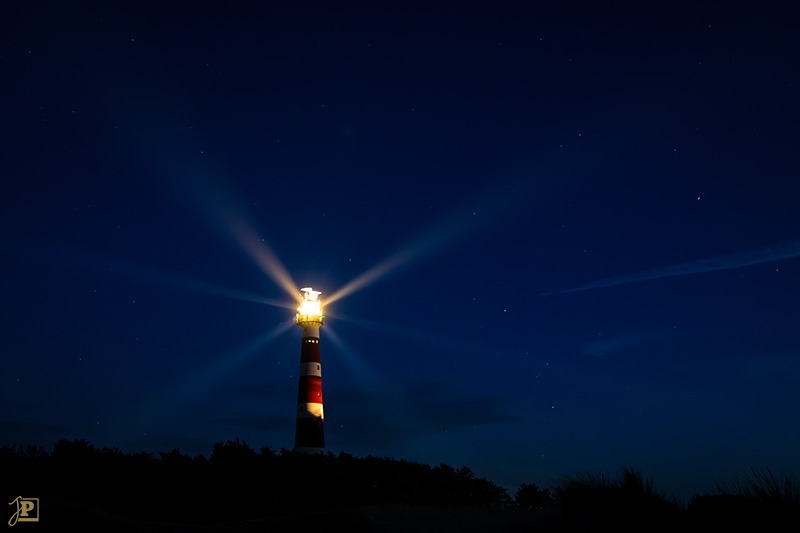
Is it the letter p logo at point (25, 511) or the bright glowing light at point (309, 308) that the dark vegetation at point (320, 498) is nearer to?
the letter p logo at point (25, 511)

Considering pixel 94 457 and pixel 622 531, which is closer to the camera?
pixel 622 531

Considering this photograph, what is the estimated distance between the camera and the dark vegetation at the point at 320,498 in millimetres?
13258

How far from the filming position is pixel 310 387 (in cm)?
4097

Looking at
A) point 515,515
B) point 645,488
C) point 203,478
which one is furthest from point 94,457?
point 645,488

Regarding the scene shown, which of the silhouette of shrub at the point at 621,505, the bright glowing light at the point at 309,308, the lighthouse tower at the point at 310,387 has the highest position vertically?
the bright glowing light at the point at 309,308

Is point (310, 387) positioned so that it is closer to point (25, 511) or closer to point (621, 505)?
point (25, 511)

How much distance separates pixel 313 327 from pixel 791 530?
115 ft

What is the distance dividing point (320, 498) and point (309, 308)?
790 inches

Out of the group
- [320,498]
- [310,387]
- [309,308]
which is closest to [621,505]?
[320,498]

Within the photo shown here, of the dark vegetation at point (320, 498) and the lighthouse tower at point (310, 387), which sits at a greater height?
the lighthouse tower at point (310, 387)

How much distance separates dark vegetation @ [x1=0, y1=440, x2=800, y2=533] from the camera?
13.3 m

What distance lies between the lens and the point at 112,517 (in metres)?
18.3

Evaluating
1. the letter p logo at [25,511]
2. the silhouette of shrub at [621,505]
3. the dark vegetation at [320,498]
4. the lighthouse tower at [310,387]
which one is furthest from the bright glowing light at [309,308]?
the silhouette of shrub at [621,505]

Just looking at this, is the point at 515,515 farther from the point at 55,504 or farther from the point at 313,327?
the point at 313,327
